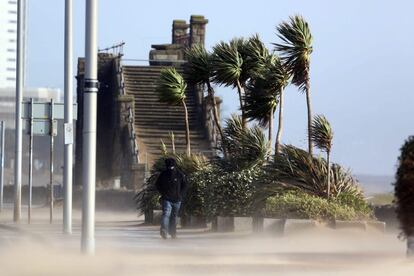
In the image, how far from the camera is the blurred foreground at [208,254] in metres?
17.8

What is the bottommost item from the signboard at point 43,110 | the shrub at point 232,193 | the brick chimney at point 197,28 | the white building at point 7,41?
the shrub at point 232,193

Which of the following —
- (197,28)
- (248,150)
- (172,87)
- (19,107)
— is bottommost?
(248,150)

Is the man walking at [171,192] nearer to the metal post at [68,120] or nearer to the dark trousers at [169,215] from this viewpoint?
the dark trousers at [169,215]

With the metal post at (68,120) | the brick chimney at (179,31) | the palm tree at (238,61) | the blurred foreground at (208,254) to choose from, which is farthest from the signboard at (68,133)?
the brick chimney at (179,31)

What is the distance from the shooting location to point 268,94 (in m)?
30.1

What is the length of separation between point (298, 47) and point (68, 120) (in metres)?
5.63

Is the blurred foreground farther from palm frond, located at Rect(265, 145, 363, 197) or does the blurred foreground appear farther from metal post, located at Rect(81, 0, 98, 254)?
palm frond, located at Rect(265, 145, 363, 197)

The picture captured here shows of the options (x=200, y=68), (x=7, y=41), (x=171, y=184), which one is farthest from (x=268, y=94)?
(x=7, y=41)

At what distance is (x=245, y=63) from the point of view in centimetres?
3284

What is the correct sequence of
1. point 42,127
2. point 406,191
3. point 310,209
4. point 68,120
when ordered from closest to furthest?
point 406,191 → point 310,209 → point 68,120 → point 42,127

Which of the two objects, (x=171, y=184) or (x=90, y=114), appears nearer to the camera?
(x=90, y=114)

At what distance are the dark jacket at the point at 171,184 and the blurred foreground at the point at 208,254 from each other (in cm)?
96

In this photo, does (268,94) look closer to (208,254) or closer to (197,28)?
(208,254)

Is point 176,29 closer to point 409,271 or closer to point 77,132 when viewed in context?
point 77,132
